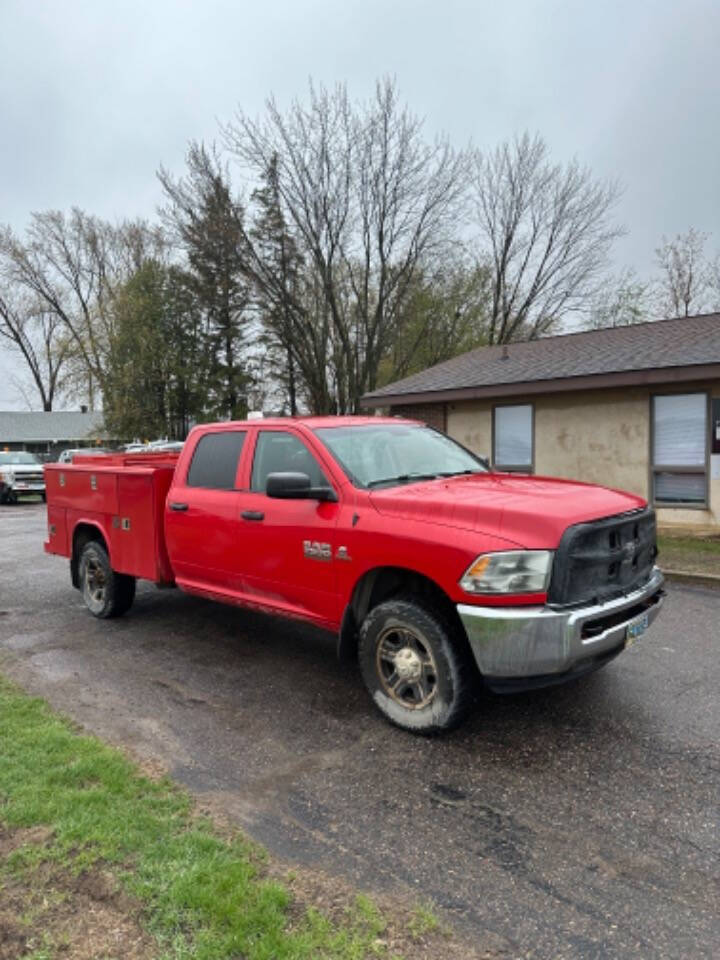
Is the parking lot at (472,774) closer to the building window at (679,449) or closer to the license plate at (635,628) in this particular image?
the license plate at (635,628)

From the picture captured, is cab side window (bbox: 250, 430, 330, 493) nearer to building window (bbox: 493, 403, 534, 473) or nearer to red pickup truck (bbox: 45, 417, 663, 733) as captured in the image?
red pickup truck (bbox: 45, 417, 663, 733)

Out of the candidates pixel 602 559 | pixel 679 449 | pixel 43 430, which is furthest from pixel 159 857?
pixel 43 430

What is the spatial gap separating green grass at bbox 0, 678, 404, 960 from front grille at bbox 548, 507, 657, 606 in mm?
1779

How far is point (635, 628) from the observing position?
154 inches

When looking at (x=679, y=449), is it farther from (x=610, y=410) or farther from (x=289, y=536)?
(x=289, y=536)

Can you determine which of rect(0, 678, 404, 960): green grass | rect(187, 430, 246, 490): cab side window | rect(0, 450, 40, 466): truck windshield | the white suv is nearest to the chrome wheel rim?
rect(0, 678, 404, 960): green grass

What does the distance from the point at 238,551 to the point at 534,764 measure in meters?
2.50

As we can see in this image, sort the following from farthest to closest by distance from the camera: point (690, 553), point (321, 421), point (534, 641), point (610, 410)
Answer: point (610, 410)
point (690, 553)
point (321, 421)
point (534, 641)

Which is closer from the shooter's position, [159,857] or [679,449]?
[159,857]

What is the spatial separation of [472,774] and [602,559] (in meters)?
1.35

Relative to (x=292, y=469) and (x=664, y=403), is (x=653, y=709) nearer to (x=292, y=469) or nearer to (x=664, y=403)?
(x=292, y=469)

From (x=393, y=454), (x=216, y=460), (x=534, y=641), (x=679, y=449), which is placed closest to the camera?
(x=534, y=641)

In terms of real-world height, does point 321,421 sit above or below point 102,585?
above

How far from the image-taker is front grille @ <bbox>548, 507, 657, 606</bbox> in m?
3.52
